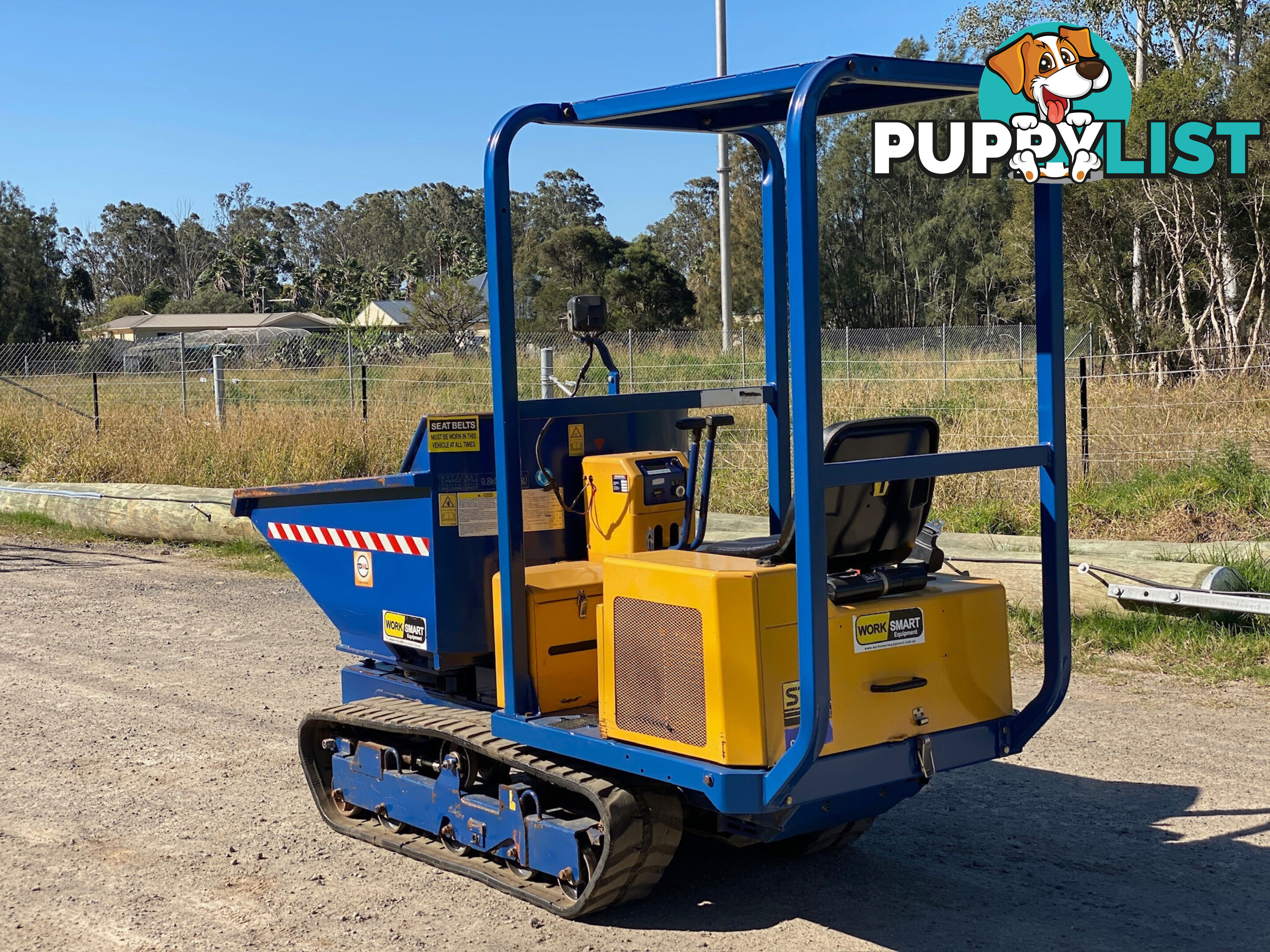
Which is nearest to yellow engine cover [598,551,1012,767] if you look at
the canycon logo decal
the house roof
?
the canycon logo decal

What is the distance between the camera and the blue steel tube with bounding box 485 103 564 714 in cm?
424

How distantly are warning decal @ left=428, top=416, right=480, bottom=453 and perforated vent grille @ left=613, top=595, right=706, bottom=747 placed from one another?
1183 millimetres

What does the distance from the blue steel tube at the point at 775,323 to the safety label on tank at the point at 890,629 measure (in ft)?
3.40

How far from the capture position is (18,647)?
339 inches

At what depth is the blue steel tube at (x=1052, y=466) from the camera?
166 inches

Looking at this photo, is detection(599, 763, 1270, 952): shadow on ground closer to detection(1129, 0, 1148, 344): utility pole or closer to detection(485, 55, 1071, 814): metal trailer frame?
detection(485, 55, 1071, 814): metal trailer frame

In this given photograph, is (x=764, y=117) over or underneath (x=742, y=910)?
over

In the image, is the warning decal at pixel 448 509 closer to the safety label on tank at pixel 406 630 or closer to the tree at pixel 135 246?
the safety label on tank at pixel 406 630

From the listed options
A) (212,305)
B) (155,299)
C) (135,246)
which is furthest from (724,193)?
(135,246)

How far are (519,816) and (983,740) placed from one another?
1.57 metres

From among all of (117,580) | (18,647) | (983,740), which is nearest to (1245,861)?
(983,740)

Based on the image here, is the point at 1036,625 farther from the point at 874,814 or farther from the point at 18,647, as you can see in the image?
the point at 18,647

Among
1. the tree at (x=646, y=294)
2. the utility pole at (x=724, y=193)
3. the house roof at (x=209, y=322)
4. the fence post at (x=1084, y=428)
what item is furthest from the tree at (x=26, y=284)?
the fence post at (x=1084, y=428)

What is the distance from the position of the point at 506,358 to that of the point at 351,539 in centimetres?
149
